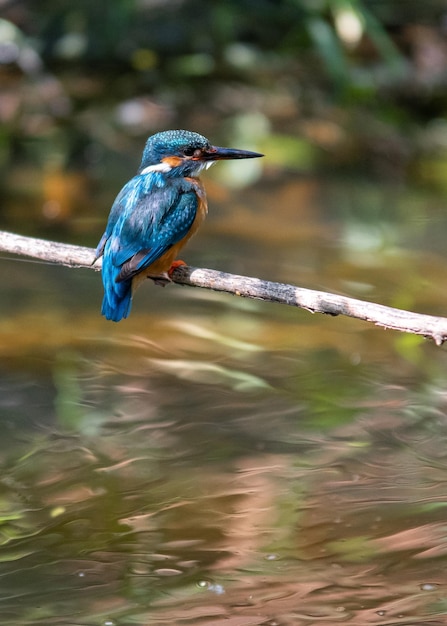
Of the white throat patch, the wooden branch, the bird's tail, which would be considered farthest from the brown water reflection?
the white throat patch

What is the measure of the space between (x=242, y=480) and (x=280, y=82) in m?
5.40

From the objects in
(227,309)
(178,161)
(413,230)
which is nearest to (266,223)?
(413,230)

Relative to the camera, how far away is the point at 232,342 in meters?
5.11

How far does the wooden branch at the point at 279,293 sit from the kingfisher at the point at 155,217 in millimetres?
97

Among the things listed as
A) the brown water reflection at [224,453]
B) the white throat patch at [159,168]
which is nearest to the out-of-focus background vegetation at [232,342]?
the brown water reflection at [224,453]

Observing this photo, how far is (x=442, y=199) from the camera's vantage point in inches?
287

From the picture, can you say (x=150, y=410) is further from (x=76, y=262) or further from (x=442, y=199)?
(x=442, y=199)

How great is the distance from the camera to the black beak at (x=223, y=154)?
3764mm

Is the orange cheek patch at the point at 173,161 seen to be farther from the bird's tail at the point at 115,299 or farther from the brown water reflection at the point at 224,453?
the brown water reflection at the point at 224,453

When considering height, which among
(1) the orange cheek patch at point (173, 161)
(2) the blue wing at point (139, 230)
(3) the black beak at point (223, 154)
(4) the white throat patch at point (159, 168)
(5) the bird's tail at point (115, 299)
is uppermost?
(3) the black beak at point (223, 154)

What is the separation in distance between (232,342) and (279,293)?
1.99m

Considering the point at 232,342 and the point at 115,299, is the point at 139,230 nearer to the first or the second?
the point at 115,299

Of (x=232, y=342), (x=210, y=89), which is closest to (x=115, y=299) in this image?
(x=232, y=342)

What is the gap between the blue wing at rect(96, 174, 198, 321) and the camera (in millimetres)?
3549
